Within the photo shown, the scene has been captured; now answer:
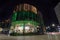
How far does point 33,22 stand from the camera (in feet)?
20.0

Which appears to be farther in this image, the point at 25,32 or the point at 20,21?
the point at 20,21

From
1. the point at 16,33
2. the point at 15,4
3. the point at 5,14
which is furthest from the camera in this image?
the point at 5,14

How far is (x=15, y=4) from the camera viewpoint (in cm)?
962

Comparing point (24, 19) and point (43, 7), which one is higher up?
point (43, 7)

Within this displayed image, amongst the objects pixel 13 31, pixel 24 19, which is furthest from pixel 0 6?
pixel 13 31

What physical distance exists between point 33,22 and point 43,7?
4065mm

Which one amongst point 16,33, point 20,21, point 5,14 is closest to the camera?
point 16,33

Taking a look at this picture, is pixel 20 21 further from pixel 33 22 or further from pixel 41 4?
pixel 41 4

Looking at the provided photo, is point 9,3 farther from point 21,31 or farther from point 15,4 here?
point 21,31

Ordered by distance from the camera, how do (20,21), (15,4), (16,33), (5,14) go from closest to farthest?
1. (16,33)
2. (20,21)
3. (15,4)
4. (5,14)

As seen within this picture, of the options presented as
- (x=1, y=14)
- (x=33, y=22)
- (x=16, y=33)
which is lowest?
(x=16, y=33)

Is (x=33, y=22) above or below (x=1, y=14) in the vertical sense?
below

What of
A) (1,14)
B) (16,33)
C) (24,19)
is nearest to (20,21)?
(24,19)

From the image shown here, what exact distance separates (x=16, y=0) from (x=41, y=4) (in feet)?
4.58
